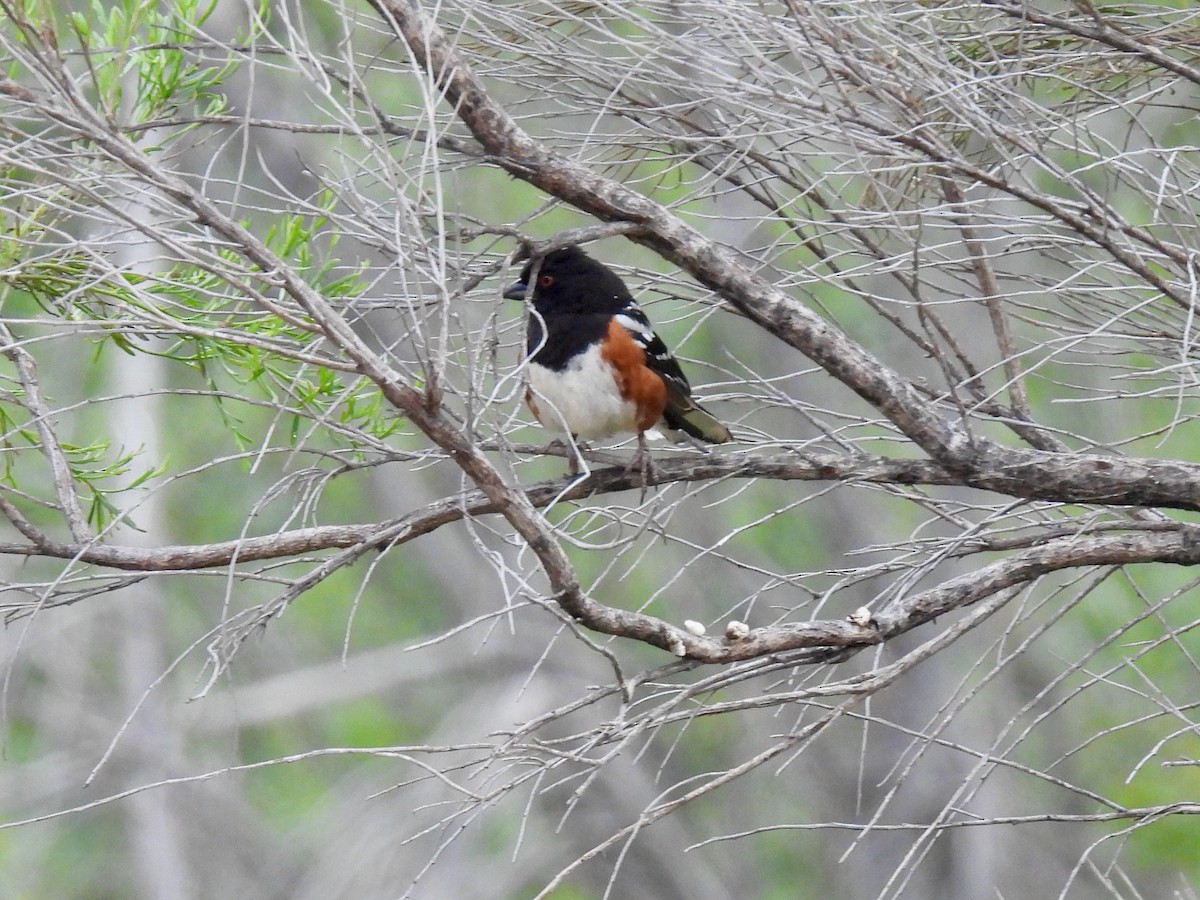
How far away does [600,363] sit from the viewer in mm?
3277

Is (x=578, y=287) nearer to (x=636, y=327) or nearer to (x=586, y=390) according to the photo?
(x=636, y=327)

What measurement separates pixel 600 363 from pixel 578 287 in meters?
0.24

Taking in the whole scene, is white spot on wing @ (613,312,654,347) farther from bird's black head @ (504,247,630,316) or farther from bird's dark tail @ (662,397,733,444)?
bird's dark tail @ (662,397,733,444)

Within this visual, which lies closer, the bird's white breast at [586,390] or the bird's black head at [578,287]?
the bird's white breast at [586,390]

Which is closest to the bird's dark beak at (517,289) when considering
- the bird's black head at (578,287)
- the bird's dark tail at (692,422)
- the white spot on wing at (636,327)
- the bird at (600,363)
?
the bird at (600,363)

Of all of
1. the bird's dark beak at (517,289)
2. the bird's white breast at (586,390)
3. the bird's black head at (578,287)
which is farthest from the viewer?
the bird's black head at (578,287)

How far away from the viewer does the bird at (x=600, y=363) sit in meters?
3.28

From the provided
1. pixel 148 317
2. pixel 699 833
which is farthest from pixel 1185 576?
pixel 148 317

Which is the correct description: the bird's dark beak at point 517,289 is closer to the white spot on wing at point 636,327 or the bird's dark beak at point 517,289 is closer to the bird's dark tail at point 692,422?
the white spot on wing at point 636,327

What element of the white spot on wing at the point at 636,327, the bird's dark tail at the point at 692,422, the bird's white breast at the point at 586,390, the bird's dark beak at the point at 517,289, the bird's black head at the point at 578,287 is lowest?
the bird's dark tail at the point at 692,422

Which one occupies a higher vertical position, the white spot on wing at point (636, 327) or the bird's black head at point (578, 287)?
the bird's black head at point (578, 287)

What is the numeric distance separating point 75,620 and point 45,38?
22.4ft

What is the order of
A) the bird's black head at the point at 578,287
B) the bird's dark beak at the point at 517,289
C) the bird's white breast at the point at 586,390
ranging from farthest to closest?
the bird's black head at the point at 578,287 → the bird's white breast at the point at 586,390 → the bird's dark beak at the point at 517,289

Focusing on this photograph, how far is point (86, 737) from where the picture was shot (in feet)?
28.1
